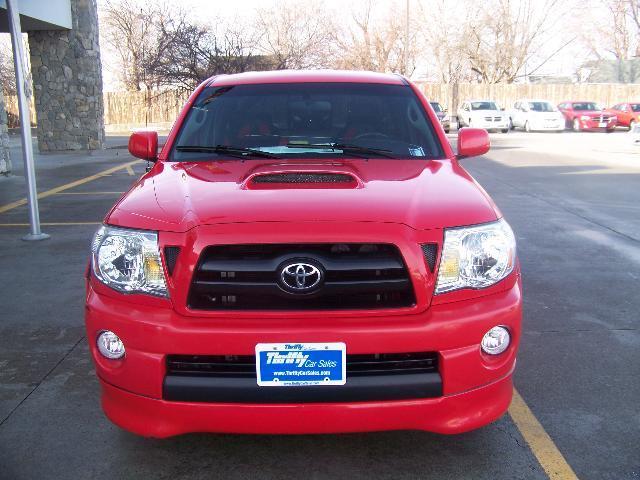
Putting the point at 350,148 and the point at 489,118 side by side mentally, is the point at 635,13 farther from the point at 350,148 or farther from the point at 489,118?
the point at 350,148

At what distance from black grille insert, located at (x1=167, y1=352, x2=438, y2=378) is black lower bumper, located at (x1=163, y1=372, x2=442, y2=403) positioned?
1.0 inches

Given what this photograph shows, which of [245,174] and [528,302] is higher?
[245,174]

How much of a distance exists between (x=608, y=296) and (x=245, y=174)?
3524 millimetres

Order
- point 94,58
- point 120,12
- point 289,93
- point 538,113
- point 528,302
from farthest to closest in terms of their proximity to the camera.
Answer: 1. point 120,12
2. point 538,113
3. point 94,58
4. point 528,302
5. point 289,93

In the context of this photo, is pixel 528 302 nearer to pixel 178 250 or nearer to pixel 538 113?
pixel 178 250

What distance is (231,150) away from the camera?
3.54 meters

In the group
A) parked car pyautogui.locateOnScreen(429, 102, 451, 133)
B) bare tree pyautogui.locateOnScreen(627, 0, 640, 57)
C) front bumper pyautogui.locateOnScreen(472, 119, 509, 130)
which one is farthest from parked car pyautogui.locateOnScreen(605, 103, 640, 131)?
bare tree pyautogui.locateOnScreen(627, 0, 640, 57)

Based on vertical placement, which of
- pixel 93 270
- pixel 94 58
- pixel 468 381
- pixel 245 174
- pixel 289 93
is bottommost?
pixel 468 381

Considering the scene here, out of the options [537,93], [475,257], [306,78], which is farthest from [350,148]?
[537,93]

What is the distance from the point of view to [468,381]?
2414mm

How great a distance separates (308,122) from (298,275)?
5.76 ft

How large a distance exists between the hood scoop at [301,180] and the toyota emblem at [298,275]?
51 centimetres

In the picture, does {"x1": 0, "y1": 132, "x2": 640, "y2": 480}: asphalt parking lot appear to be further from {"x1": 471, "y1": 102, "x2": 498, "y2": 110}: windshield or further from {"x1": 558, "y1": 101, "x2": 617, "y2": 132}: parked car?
{"x1": 558, "y1": 101, "x2": 617, "y2": 132}: parked car

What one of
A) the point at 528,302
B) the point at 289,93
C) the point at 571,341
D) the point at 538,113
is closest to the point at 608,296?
the point at 528,302
